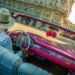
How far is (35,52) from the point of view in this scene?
182 inches

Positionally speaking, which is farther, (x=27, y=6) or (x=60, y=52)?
(x=27, y=6)

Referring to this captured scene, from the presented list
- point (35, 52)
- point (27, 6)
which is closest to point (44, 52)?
point (35, 52)

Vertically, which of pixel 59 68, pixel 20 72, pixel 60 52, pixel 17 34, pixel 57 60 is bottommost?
pixel 59 68

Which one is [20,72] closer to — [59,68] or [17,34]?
[17,34]

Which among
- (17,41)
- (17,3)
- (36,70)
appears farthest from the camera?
(17,3)

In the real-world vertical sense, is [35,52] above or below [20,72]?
below

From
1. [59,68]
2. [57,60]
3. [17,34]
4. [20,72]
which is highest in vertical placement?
[20,72]

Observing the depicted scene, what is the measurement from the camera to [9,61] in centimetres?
107

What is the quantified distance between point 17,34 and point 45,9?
23.8m

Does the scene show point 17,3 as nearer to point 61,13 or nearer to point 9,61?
point 61,13

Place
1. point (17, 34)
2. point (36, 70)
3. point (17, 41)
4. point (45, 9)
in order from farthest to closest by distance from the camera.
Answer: point (45, 9) < point (17, 34) < point (17, 41) < point (36, 70)

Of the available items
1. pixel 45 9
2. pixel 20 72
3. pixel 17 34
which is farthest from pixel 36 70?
pixel 45 9

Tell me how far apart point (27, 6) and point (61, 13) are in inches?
374

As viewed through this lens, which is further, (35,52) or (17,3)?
(17,3)
